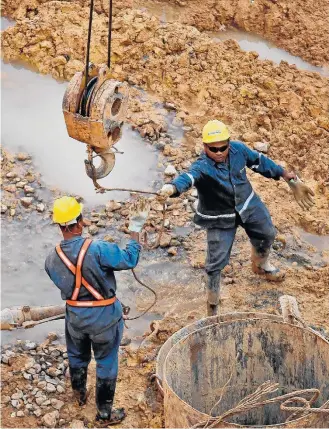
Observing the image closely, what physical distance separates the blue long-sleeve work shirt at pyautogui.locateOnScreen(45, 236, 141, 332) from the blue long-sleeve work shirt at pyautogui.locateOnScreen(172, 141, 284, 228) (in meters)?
1.03

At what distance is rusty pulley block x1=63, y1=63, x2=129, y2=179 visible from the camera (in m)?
4.58

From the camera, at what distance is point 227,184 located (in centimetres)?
551

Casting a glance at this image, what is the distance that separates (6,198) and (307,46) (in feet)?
16.3

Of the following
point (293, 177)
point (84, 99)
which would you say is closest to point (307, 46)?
point (293, 177)

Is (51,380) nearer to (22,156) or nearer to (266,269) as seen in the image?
(266,269)

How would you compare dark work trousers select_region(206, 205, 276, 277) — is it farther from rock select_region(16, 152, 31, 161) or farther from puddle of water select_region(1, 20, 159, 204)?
rock select_region(16, 152, 31, 161)

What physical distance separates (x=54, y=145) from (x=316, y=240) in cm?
318

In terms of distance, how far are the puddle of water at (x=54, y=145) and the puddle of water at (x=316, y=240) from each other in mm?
1707

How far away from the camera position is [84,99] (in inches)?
182

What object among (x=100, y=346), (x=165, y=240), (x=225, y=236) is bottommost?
(x=165, y=240)

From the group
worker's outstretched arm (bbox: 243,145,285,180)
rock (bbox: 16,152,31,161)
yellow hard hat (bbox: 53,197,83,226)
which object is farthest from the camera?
rock (bbox: 16,152,31,161)

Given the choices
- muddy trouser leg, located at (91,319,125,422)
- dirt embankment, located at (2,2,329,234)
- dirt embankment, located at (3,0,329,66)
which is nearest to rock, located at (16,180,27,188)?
dirt embankment, located at (2,2,329,234)

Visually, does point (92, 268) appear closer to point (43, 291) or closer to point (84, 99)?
point (84, 99)

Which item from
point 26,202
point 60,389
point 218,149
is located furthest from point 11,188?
point 218,149
